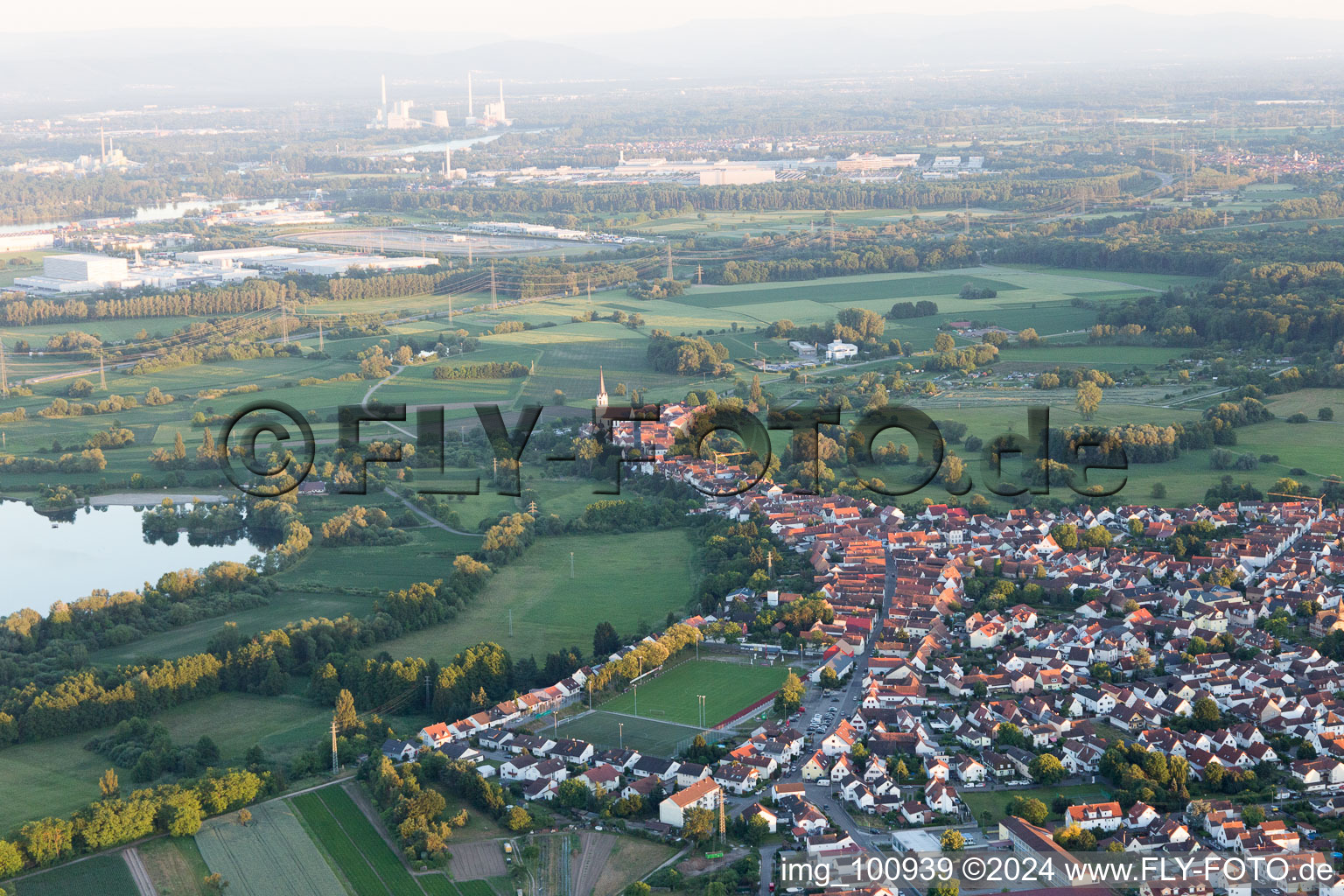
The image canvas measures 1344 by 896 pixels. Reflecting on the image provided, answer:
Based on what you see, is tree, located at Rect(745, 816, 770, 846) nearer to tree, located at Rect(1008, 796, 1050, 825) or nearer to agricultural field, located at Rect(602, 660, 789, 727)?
tree, located at Rect(1008, 796, 1050, 825)

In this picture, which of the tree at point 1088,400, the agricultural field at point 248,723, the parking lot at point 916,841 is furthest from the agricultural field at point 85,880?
the tree at point 1088,400

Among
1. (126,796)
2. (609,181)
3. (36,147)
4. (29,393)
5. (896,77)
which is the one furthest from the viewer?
(896,77)

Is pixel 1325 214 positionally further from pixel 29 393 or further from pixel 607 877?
pixel 607 877

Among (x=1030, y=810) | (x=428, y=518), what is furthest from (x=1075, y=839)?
(x=428, y=518)

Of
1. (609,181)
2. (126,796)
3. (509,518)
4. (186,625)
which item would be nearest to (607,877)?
(126,796)

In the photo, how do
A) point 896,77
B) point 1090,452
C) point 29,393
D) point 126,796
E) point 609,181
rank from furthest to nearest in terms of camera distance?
point 896,77 < point 609,181 < point 29,393 < point 1090,452 < point 126,796

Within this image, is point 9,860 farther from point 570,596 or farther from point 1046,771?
point 1046,771

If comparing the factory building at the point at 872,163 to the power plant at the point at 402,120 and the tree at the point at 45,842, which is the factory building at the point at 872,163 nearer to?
the power plant at the point at 402,120

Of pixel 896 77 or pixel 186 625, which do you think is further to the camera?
pixel 896 77
